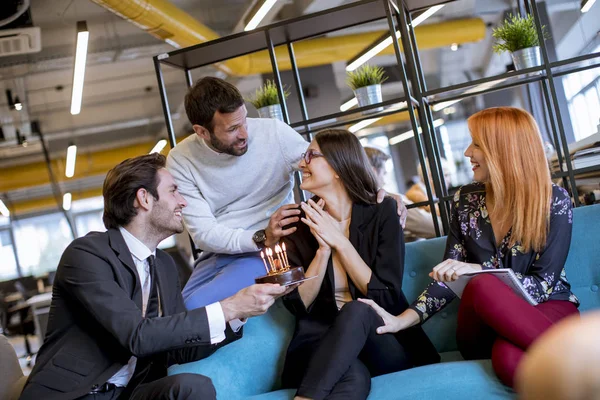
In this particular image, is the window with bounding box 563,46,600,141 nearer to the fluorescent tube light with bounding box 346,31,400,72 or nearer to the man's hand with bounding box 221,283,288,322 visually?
the fluorescent tube light with bounding box 346,31,400,72

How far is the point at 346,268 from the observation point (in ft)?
9.72

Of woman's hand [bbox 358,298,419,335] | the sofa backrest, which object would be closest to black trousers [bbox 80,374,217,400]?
woman's hand [bbox 358,298,419,335]

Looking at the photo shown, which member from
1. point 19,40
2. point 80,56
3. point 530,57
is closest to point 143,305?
point 530,57

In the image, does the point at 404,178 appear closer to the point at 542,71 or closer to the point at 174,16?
the point at 174,16

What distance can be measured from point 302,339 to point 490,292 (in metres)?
0.83

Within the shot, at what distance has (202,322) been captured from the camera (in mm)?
2436

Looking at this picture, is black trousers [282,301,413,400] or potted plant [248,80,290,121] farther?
potted plant [248,80,290,121]

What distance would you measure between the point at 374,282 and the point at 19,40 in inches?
227

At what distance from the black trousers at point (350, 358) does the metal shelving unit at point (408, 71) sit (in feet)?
3.48

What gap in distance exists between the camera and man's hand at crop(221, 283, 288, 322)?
Answer: 248 cm

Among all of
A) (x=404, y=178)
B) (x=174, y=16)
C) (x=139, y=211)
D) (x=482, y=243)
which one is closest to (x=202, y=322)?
(x=139, y=211)

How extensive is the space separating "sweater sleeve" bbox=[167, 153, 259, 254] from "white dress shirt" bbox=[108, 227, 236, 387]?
52 cm

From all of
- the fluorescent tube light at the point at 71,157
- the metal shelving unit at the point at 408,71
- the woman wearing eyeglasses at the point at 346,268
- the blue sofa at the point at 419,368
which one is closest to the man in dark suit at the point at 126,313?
the blue sofa at the point at 419,368

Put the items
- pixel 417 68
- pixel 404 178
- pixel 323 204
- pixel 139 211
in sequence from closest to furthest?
pixel 139 211 < pixel 323 204 < pixel 417 68 < pixel 404 178
